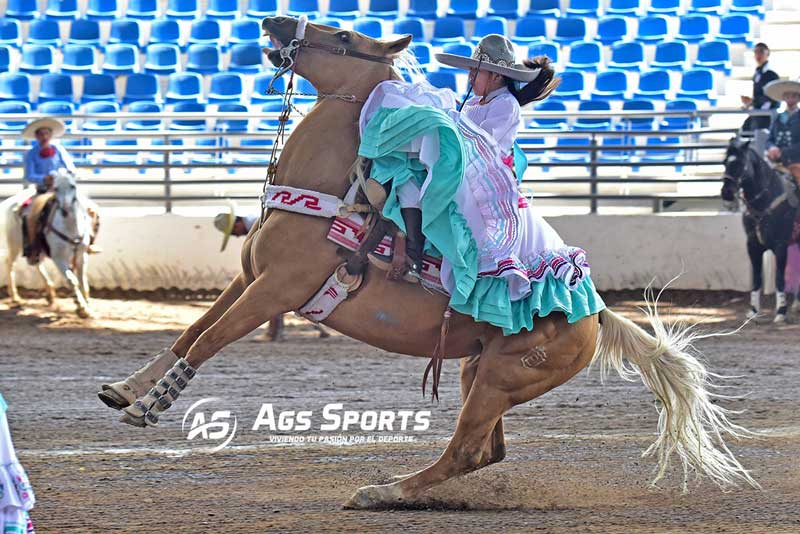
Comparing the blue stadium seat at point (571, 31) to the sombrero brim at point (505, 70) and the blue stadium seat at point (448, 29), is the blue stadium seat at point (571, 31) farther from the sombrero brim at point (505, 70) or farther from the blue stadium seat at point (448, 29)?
the sombrero brim at point (505, 70)

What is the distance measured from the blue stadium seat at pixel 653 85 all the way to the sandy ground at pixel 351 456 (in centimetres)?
682

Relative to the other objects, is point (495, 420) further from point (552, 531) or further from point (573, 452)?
point (573, 452)

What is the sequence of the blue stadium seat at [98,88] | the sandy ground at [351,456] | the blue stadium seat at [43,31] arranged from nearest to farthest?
the sandy ground at [351,456], the blue stadium seat at [98,88], the blue stadium seat at [43,31]

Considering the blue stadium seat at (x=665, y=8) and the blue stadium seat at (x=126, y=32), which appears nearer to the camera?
the blue stadium seat at (x=665, y=8)

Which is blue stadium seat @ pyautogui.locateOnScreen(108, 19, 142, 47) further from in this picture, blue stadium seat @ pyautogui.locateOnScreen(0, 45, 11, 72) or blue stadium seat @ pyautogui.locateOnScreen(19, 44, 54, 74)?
blue stadium seat @ pyautogui.locateOnScreen(0, 45, 11, 72)

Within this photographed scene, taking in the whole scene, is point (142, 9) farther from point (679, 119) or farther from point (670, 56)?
point (679, 119)

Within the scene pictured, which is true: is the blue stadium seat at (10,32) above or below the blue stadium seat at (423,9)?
below

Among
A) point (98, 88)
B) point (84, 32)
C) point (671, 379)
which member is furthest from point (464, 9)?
point (671, 379)

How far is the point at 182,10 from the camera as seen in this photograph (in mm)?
19109

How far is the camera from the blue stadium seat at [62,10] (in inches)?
743

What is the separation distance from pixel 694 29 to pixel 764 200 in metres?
6.28

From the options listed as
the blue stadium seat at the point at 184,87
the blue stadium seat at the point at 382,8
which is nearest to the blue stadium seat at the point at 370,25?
the blue stadium seat at the point at 382,8

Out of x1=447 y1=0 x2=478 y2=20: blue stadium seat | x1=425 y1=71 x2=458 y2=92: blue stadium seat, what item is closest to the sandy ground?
x1=425 y1=71 x2=458 y2=92: blue stadium seat

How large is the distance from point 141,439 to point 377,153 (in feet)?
9.13
